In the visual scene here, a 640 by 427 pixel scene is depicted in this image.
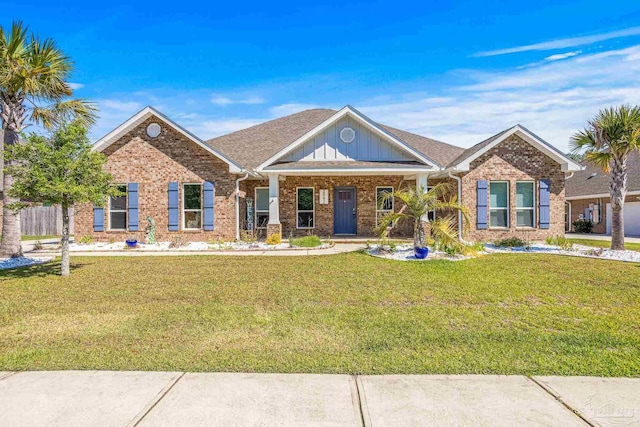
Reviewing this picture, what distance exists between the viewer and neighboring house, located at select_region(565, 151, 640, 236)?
21.1 meters

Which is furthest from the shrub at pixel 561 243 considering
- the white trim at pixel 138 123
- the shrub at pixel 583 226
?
the shrub at pixel 583 226

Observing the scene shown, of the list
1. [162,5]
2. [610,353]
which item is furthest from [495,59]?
[610,353]

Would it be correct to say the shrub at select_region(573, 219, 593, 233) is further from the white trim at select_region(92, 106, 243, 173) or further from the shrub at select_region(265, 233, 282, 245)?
the white trim at select_region(92, 106, 243, 173)

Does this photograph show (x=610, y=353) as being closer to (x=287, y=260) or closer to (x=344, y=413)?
(x=344, y=413)

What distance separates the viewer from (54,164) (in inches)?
334

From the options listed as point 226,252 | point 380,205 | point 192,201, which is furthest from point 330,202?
point 226,252

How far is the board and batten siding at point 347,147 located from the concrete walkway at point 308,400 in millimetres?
12844

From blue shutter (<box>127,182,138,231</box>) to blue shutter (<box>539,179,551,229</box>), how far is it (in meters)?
16.3

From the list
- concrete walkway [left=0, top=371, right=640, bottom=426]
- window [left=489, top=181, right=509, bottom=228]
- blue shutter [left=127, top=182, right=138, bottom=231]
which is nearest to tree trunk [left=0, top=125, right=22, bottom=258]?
blue shutter [left=127, top=182, right=138, bottom=231]

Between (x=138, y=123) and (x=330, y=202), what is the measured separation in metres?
8.68

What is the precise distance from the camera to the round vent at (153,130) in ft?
51.8

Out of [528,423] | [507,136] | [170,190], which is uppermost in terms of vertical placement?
[507,136]

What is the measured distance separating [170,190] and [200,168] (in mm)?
1516

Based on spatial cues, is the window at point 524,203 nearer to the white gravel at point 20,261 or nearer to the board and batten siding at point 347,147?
the board and batten siding at point 347,147
